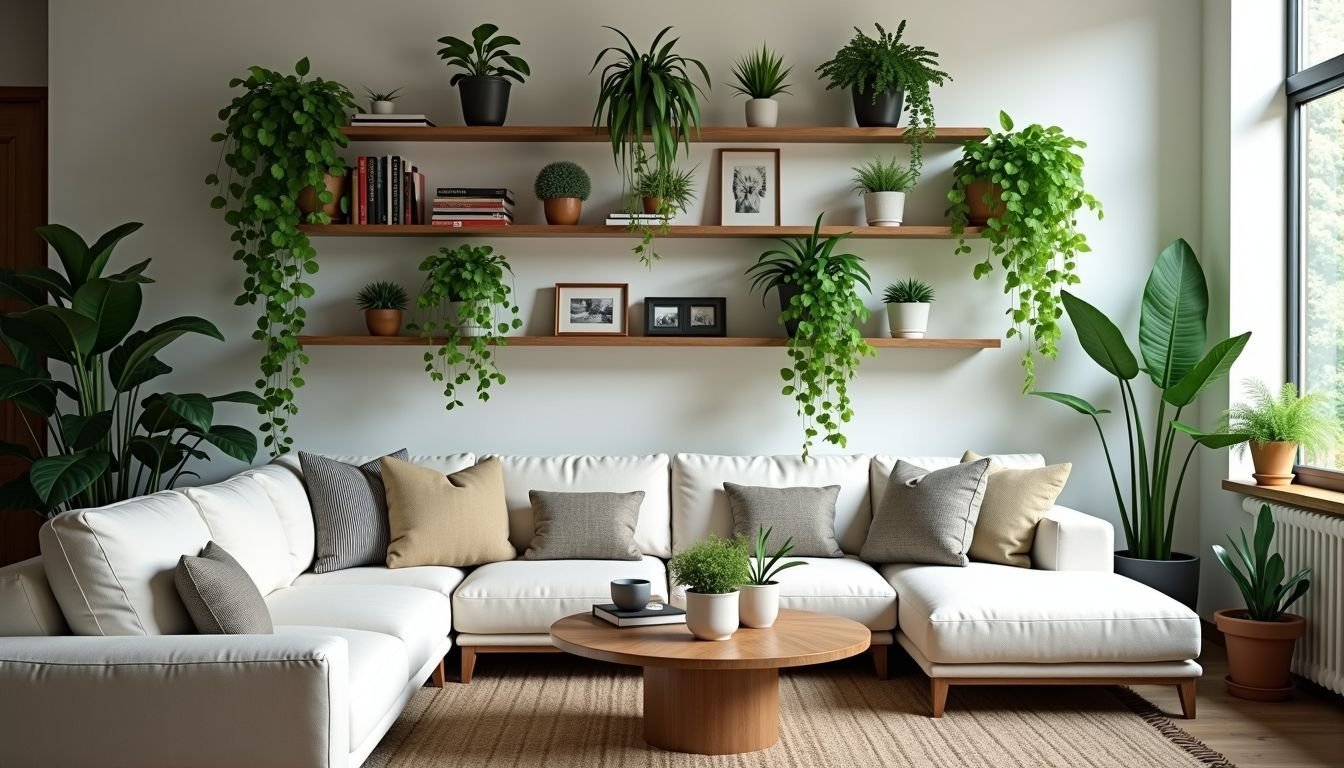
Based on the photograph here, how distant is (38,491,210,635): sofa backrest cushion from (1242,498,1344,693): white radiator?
140 inches

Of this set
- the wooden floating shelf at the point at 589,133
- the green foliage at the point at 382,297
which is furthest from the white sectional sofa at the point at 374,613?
the wooden floating shelf at the point at 589,133

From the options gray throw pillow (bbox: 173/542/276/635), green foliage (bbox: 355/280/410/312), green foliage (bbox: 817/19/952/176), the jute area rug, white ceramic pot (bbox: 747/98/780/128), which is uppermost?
green foliage (bbox: 817/19/952/176)

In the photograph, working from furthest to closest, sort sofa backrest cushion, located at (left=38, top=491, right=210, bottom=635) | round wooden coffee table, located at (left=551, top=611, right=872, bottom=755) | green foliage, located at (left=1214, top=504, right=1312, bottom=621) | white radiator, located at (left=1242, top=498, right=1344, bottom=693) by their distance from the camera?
green foliage, located at (left=1214, top=504, right=1312, bottom=621), white radiator, located at (left=1242, top=498, right=1344, bottom=693), round wooden coffee table, located at (left=551, top=611, right=872, bottom=755), sofa backrest cushion, located at (left=38, top=491, right=210, bottom=635)

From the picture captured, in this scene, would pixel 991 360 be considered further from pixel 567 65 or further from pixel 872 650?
pixel 567 65

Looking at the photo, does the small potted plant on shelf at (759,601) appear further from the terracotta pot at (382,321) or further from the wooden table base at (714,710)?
the terracotta pot at (382,321)

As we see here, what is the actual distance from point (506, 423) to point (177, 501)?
6.15 feet

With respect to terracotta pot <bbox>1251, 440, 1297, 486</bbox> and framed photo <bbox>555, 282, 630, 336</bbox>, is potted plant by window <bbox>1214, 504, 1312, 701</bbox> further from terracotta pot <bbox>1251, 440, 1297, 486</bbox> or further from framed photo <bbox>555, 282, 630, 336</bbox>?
framed photo <bbox>555, 282, 630, 336</bbox>

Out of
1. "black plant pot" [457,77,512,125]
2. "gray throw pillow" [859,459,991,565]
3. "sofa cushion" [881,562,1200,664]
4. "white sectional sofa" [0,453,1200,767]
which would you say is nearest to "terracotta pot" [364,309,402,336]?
"white sectional sofa" [0,453,1200,767]

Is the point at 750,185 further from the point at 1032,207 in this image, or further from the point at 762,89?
the point at 1032,207

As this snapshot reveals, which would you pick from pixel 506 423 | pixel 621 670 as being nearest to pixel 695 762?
pixel 621 670

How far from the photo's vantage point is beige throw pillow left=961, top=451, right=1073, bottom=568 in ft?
13.8

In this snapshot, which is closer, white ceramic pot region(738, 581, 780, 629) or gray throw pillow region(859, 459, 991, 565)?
white ceramic pot region(738, 581, 780, 629)

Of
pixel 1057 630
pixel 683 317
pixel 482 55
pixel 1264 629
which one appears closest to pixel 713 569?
pixel 1057 630

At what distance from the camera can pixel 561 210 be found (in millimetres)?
4723
